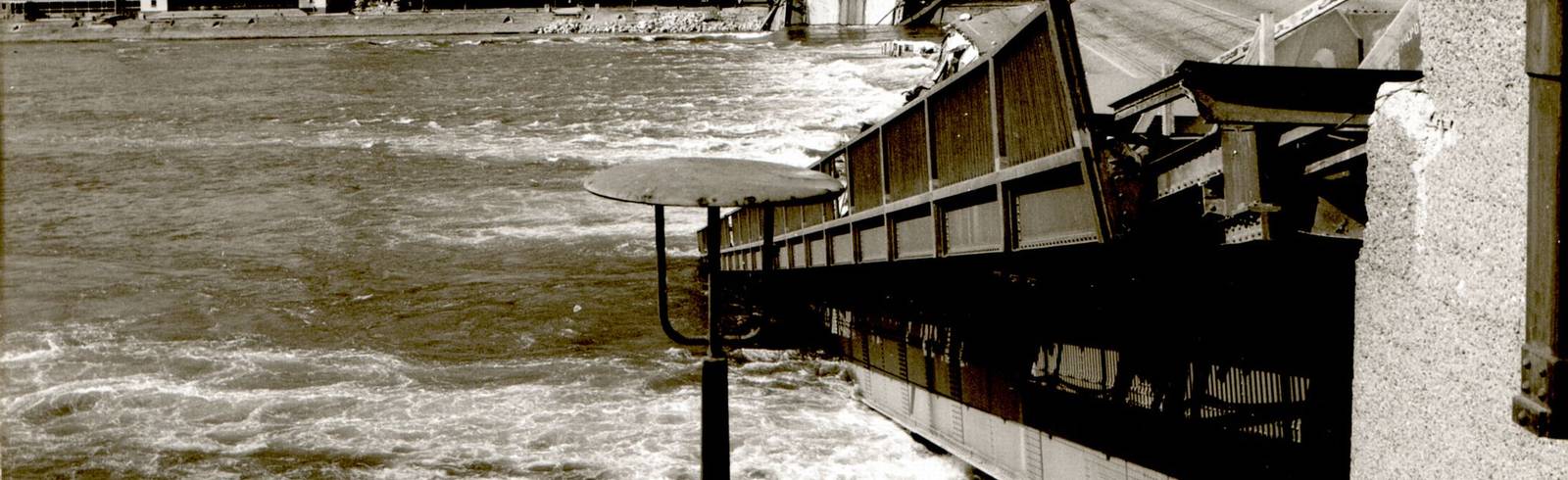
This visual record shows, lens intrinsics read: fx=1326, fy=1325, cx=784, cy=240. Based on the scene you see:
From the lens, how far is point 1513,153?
3.85 meters

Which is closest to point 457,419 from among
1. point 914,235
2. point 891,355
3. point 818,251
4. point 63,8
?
point 818,251

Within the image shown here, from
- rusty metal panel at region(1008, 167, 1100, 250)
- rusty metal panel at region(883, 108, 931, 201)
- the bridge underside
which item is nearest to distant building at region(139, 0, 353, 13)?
the bridge underside

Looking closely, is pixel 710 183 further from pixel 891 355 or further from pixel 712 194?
pixel 891 355

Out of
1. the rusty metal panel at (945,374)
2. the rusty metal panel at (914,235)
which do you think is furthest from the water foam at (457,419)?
the rusty metal panel at (914,235)

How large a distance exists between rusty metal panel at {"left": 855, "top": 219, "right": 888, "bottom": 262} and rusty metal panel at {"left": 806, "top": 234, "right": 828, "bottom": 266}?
122cm

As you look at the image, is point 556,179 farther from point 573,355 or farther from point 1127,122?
point 1127,122

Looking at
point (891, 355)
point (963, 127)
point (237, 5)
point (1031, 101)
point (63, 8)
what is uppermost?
point (63, 8)

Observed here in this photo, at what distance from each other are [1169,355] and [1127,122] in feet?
6.71

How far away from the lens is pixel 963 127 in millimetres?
7957

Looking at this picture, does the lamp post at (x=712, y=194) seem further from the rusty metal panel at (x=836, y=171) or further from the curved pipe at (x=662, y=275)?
the rusty metal panel at (x=836, y=171)

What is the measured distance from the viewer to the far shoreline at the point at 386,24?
92.8 m

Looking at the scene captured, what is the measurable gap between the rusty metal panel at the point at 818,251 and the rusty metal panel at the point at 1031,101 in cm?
485

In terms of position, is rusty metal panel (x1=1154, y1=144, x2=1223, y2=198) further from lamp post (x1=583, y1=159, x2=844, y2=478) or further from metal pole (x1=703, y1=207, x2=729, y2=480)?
metal pole (x1=703, y1=207, x2=729, y2=480)

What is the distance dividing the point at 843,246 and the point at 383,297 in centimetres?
1296
